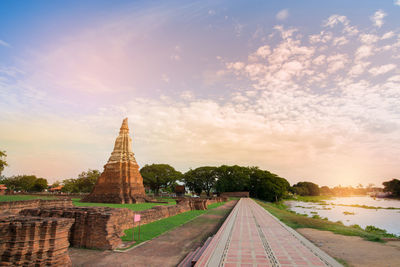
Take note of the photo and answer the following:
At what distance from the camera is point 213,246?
7238mm

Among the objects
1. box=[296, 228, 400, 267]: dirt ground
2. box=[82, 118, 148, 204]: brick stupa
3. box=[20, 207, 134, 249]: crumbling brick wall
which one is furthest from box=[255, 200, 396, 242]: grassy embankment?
box=[82, 118, 148, 204]: brick stupa

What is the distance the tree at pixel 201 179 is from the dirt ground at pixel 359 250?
55158 millimetres

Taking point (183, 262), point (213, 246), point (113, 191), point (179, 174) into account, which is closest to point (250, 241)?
point (213, 246)

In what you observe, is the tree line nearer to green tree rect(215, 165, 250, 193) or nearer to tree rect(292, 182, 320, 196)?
green tree rect(215, 165, 250, 193)

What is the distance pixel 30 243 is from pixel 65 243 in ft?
2.71

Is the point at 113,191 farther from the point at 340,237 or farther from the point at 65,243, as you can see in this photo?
the point at 340,237

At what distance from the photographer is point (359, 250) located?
759 centimetres

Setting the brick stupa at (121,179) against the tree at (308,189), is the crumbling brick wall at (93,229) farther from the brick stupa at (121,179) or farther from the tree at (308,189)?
the tree at (308,189)

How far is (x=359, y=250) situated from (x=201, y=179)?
→ 189 ft

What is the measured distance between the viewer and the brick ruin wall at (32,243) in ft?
17.0

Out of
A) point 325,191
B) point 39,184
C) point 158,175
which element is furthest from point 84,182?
point 325,191

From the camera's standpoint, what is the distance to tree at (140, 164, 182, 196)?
54688mm

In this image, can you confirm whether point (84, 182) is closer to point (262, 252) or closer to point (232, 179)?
point (232, 179)

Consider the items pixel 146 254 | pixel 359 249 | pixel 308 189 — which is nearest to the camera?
pixel 146 254
